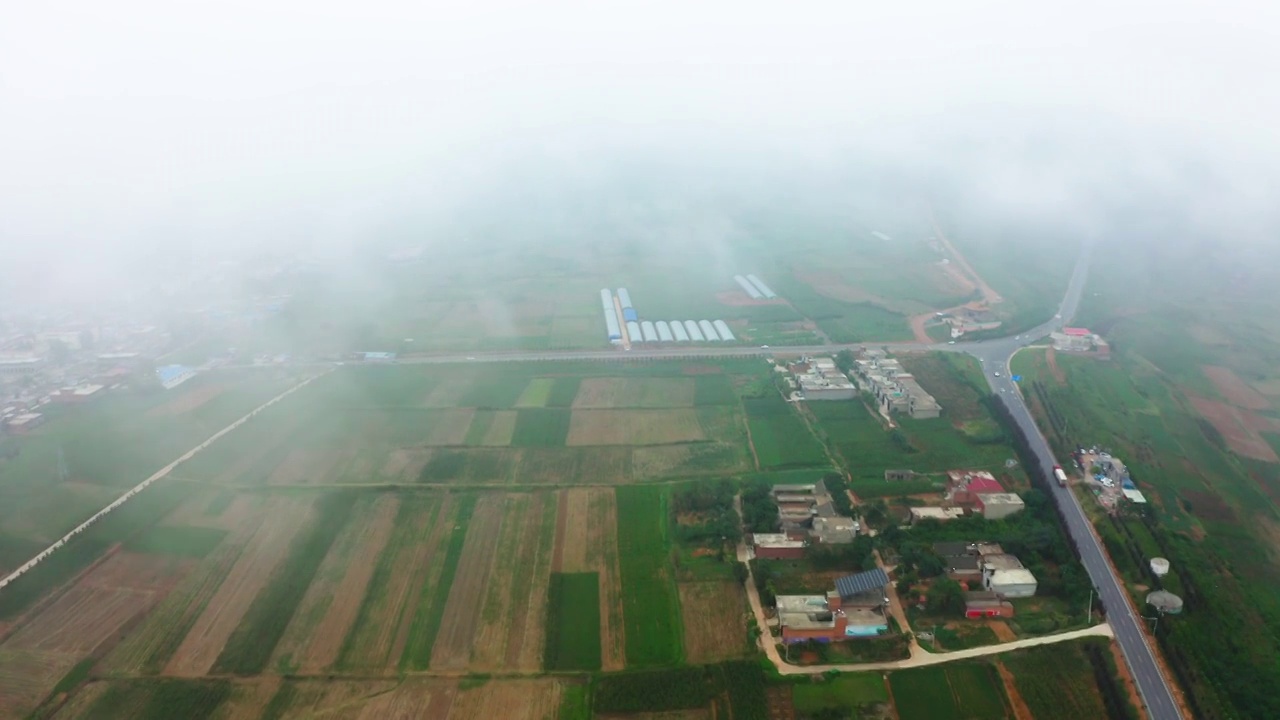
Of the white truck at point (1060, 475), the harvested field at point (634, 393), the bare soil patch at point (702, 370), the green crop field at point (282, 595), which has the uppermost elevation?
the green crop field at point (282, 595)

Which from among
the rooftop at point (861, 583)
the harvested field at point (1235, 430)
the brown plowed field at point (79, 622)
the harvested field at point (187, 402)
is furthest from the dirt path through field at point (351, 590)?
the harvested field at point (1235, 430)

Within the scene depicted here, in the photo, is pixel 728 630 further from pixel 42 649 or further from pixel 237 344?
pixel 237 344

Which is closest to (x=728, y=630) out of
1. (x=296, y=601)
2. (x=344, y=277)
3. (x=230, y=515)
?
(x=296, y=601)

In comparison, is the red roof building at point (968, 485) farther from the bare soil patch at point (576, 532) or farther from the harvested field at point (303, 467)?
the harvested field at point (303, 467)

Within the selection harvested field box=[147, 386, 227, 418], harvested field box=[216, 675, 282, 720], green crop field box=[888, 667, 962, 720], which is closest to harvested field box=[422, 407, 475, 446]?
harvested field box=[147, 386, 227, 418]

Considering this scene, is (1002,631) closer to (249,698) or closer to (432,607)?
(432,607)

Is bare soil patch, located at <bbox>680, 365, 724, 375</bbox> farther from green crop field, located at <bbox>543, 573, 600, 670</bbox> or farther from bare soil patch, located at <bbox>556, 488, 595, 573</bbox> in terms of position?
green crop field, located at <bbox>543, 573, 600, 670</bbox>
